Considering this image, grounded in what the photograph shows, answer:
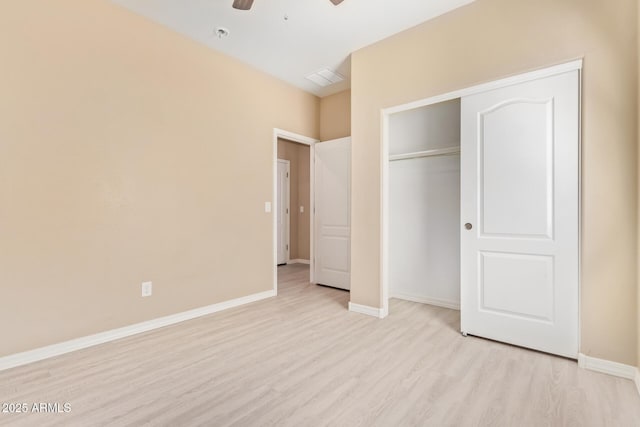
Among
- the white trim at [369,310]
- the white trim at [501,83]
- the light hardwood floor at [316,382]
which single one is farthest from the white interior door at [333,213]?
the light hardwood floor at [316,382]

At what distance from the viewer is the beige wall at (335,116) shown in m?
4.51

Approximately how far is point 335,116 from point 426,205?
1955 millimetres

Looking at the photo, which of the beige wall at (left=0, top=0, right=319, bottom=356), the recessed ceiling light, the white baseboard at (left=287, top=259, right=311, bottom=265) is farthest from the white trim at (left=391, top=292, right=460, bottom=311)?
the recessed ceiling light

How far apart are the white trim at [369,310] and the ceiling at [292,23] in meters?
2.80

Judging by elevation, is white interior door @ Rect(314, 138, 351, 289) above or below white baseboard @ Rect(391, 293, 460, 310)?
above

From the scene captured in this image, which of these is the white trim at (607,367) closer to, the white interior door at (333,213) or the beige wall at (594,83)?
the beige wall at (594,83)

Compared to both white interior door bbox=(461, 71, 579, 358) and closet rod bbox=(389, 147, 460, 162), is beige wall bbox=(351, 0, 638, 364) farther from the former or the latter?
closet rod bbox=(389, 147, 460, 162)

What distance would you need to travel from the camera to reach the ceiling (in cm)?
270

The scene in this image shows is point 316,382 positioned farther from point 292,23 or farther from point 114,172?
point 292,23

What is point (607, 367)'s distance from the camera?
208 centimetres

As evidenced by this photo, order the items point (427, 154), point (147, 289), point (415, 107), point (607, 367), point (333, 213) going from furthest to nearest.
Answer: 1. point (333, 213)
2. point (427, 154)
3. point (415, 107)
4. point (147, 289)
5. point (607, 367)

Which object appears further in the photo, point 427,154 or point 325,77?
point 325,77

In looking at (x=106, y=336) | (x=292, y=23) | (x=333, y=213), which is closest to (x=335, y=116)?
(x=333, y=213)

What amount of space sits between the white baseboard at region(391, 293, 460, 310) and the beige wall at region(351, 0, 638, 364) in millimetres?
1320
